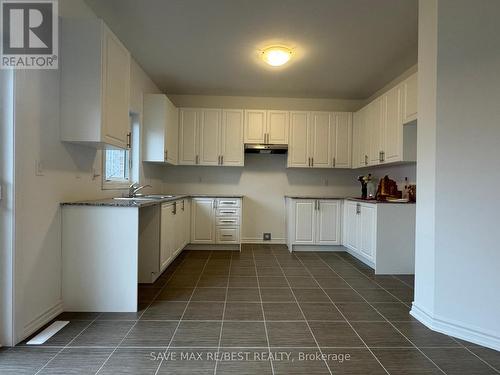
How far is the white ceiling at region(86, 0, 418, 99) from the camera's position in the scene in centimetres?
255

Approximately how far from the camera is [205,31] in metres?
2.95

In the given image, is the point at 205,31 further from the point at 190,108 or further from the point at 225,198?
the point at 225,198

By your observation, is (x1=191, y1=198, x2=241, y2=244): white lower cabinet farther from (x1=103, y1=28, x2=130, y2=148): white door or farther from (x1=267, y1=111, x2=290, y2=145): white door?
(x1=103, y1=28, x2=130, y2=148): white door

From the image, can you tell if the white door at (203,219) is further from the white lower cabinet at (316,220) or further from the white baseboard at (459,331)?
the white baseboard at (459,331)

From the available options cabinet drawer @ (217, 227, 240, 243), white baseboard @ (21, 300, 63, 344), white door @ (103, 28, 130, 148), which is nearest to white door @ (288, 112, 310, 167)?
cabinet drawer @ (217, 227, 240, 243)

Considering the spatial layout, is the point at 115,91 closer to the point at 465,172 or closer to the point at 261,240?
the point at 465,172

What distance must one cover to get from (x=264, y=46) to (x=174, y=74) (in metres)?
1.58

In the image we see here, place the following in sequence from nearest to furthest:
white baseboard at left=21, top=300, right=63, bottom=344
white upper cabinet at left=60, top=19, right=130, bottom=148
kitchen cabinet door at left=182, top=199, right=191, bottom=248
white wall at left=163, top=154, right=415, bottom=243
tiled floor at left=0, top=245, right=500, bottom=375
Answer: tiled floor at left=0, top=245, right=500, bottom=375, white baseboard at left=21, top=300, right=63, bottom=344, white upper cabinet at left=60, top=19, right=130, bottom=148, kitchen cabinet door at left=182, top=199, right=191, bottom=248, white wall at left=163, top=154, right=415, bottom=243

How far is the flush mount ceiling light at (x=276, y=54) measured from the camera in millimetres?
3234

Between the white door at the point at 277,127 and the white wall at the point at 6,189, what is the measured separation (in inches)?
139

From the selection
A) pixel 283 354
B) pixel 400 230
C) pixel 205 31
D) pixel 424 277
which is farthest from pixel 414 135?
pixel 283 354

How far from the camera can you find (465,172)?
199 centimetres

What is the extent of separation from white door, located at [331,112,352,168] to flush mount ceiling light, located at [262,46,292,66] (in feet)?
6.02

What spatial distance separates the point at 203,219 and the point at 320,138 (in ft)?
7.94
